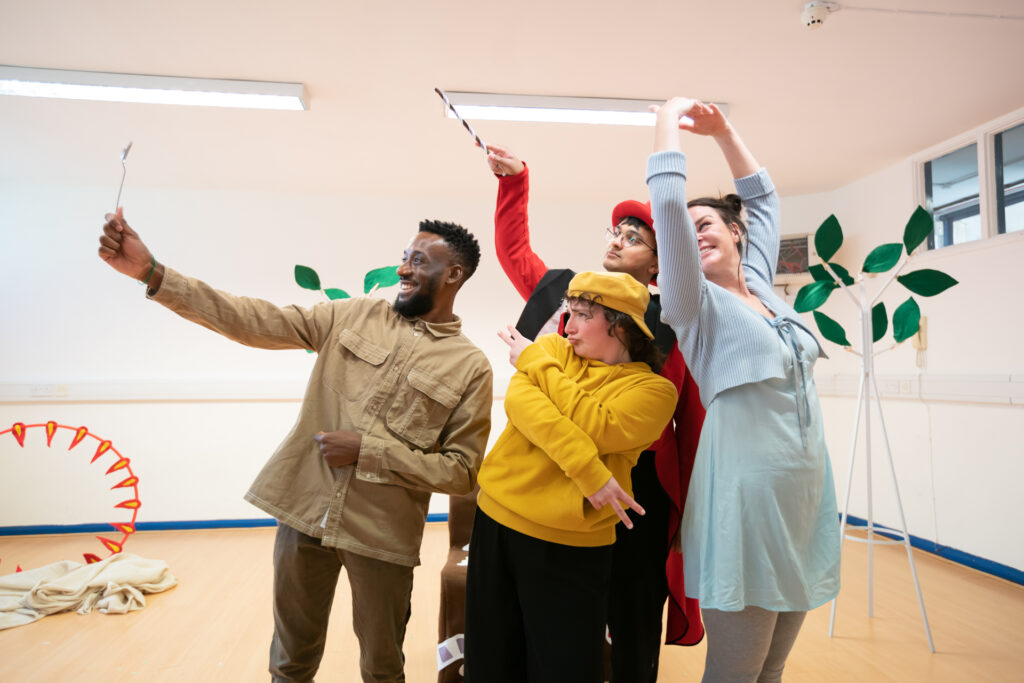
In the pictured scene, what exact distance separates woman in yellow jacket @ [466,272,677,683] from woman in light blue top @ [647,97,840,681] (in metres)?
A: 0.12

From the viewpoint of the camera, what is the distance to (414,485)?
1543mm

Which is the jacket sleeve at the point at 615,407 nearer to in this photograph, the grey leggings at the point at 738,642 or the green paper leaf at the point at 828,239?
the grey leggings at the point at 738,642

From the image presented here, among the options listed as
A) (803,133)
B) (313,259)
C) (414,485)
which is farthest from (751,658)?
(313,259)

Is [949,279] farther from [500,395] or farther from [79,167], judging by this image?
[79,167]

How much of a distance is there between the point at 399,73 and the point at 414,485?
92.5 inches

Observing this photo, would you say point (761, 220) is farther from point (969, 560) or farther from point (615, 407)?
point (969, 560)

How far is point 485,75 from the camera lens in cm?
313

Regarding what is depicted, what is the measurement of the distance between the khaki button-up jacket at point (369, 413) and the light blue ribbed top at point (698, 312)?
0.69 m

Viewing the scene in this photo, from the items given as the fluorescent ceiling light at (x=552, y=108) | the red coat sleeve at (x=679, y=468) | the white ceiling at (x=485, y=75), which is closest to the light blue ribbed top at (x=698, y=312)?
the red coat sleeve at (x=679, y=468)

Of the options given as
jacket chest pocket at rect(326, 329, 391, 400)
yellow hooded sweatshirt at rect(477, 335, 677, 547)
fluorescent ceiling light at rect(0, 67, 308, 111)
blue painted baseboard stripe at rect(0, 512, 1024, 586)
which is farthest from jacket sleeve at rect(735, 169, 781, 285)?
blue painted baseboard stripe at rect(0, 512, 1024, 586)

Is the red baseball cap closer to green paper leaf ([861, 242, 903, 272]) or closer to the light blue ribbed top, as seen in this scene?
the light blue ribbed top

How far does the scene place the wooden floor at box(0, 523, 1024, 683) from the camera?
2.39 m

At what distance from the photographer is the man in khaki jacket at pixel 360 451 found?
1494mm

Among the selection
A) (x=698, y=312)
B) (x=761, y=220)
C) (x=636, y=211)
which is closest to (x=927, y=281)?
(x=761, y=220)
